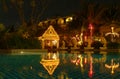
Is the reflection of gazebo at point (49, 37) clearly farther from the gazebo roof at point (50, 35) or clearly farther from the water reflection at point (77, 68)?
the water reflection at point (77, 68)

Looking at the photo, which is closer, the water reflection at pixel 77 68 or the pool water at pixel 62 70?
the pool water at pixel 62 70

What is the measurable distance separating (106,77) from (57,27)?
31.3 meters

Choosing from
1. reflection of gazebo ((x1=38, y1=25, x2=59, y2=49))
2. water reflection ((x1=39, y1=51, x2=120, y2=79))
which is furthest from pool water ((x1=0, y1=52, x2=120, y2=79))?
reflection of gazebo ((x1=38, y1=25, x2=59, y2=49))

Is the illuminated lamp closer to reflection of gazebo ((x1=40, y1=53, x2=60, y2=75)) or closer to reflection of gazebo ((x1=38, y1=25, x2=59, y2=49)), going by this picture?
reflection of gazebo ((x1=38, y1=25, x2=59, y2=49))

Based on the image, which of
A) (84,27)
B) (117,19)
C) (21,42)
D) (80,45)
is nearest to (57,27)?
(84,27)

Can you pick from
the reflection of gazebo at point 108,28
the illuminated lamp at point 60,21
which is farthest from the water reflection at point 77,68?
the illuminated lamp at point 60,21

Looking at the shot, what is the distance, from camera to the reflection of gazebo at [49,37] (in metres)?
31.2

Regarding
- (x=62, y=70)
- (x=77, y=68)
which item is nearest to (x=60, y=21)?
(x=77, y=68)

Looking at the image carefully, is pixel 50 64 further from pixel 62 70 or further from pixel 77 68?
pixel 62 70

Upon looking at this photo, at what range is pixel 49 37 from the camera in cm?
3148

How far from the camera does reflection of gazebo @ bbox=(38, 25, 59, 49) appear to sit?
1228 inches

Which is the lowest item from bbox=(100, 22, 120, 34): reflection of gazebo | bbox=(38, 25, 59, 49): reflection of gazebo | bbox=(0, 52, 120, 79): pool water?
bbox=(0, 52, 120, 79): pool water

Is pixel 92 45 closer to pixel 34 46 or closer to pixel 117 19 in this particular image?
pixel 34 46

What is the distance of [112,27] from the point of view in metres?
38.2
